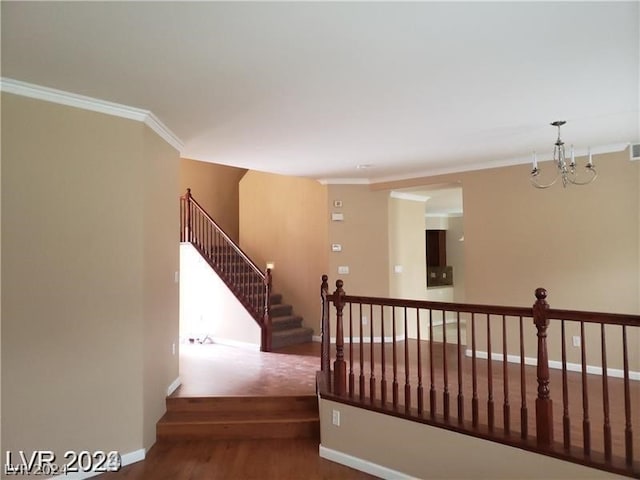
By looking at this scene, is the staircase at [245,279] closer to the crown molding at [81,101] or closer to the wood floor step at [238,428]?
the wood floor step at [238,428]

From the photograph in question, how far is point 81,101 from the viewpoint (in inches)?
125

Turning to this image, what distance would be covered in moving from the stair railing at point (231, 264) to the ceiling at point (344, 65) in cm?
280

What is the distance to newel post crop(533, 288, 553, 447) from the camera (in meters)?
2.72

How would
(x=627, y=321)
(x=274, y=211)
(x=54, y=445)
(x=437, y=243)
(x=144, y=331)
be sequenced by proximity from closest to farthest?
(x=627, y=321)
(x=54, y=445)
(x=144, y=331)
(x=274, y=211)
(x=437, y=243)

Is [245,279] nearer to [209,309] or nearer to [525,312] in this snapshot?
[209,309]

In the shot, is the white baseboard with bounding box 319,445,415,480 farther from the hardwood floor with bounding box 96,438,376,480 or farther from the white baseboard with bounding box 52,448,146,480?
the white baseboard with bounding box 52,448,146,480

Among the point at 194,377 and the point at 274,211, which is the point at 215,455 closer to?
the point at 194,377

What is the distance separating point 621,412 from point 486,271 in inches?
88.7

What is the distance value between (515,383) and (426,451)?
1.89 m

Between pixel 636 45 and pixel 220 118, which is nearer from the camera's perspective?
pixel 636 45

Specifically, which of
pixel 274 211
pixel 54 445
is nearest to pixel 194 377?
pixel 54 445

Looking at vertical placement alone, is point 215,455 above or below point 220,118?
below

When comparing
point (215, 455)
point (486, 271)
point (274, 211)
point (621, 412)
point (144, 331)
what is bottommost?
point (215, 455)

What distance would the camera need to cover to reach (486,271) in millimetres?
5648
